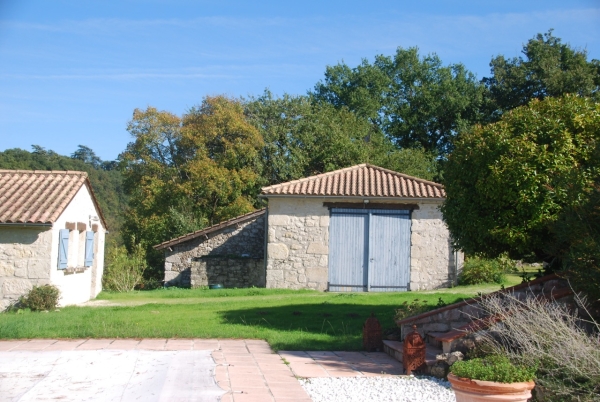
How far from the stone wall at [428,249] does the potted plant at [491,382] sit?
1398cm

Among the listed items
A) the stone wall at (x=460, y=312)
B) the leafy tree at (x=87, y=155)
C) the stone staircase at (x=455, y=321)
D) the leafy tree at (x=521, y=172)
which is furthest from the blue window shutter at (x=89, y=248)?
the leafy tree at (x=87, y=155)

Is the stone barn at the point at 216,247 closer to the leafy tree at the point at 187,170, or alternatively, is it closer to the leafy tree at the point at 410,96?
the leafy tree at the point at 187,170

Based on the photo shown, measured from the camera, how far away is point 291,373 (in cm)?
810

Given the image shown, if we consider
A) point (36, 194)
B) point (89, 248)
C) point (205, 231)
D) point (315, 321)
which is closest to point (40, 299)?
point (36, 194)

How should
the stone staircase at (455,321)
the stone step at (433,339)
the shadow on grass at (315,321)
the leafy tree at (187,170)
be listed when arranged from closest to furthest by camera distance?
the stone staircase at (455,321) < the stone step at (433,339) < the shadow on grass at (315,321) < the leafy tree at (187,170)

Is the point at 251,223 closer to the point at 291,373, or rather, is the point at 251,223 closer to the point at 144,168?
the point at 144,168

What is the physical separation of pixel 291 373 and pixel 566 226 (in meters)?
3.92

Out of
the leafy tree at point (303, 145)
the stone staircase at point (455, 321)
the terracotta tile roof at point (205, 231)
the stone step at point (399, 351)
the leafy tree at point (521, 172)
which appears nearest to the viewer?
the stone staircase at point (455, 321)

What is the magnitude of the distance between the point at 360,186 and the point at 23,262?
1034 centimetres

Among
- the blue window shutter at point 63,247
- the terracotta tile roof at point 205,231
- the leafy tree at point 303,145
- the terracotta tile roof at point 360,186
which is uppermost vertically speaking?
the leafy tree at point 303,145

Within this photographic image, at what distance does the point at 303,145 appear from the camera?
102ft

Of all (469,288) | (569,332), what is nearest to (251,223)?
(469,288)

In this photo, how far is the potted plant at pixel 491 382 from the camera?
5.61 meters

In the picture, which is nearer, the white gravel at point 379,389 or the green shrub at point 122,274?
the white gravel at point 379,389
